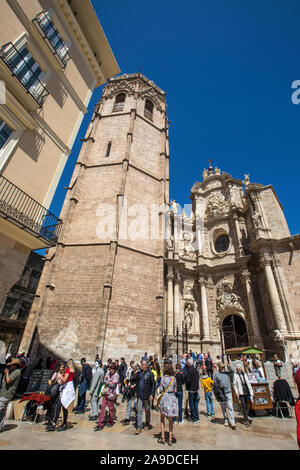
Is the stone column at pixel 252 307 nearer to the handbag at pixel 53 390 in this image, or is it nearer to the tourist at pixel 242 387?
the tourist at pixel 242 387

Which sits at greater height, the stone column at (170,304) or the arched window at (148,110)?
the arched window at (148,110)

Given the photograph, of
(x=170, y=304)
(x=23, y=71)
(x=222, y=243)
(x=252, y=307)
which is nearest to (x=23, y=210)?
(x=23, y=71)

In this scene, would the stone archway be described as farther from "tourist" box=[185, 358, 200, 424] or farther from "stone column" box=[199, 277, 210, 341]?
"tourist" box=[185, 358, 200, 424]

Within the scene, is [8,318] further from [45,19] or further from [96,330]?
[45,19]

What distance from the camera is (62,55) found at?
28.0ft

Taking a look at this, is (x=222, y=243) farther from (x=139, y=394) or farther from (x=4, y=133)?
(x=4, y=133)

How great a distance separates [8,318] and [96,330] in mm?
13095

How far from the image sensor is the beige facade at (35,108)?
20.2ft

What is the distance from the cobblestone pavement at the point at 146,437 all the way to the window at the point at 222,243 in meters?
16.4

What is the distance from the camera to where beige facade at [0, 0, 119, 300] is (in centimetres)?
617

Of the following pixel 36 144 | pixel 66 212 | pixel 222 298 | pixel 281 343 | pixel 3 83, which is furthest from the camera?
pixel 222 298

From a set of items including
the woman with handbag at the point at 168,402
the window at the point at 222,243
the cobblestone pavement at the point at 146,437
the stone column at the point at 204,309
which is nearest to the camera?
the cobblestone pavement at the point at 146,437

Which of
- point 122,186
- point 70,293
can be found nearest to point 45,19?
point 122,186

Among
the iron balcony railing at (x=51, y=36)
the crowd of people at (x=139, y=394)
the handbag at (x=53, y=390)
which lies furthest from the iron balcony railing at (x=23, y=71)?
the handbag at (x=53, y=390)
